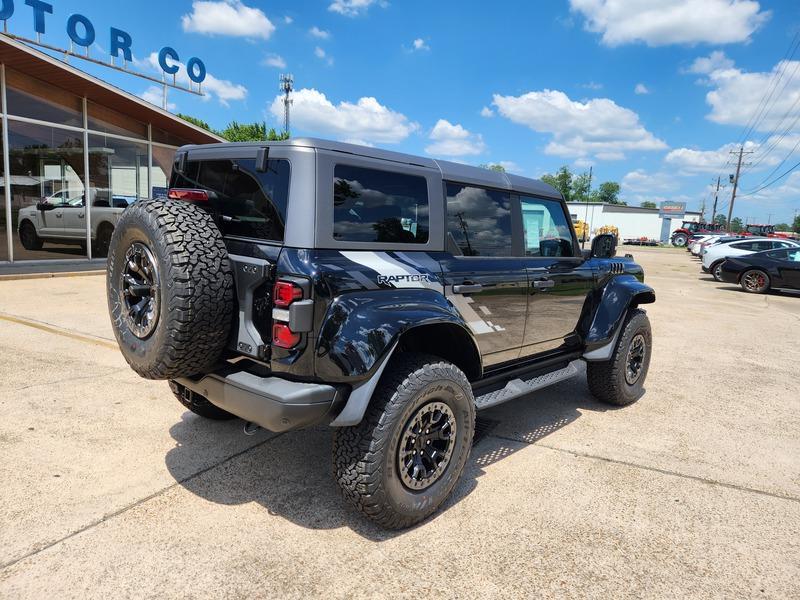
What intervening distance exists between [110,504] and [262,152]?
2.04m

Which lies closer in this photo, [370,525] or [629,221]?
[370,525]

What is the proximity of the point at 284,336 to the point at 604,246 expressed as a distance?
3109 millimetres

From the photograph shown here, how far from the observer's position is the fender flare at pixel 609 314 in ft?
14.7

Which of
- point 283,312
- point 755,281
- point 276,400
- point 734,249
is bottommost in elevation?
point 755,281

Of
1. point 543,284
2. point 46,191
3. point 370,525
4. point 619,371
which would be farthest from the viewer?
point 46,191

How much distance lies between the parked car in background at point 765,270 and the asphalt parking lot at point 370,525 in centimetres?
1142

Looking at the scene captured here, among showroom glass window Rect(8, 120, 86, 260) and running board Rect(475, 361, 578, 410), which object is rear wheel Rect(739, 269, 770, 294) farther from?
showroom glass window Rect(8, 120, 86, 260)

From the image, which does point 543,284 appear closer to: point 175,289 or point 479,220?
point 479,220

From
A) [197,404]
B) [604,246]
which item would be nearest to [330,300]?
[197,404]

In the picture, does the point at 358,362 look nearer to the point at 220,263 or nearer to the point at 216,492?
the point at 220,263

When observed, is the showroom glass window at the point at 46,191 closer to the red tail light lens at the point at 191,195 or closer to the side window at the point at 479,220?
the red tail light lens at the point at 191,195

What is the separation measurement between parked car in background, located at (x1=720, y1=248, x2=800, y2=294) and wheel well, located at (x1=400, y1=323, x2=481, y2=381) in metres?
14.7

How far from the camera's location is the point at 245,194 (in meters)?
2.87

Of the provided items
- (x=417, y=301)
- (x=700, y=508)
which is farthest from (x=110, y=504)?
(x=700, y=508)
